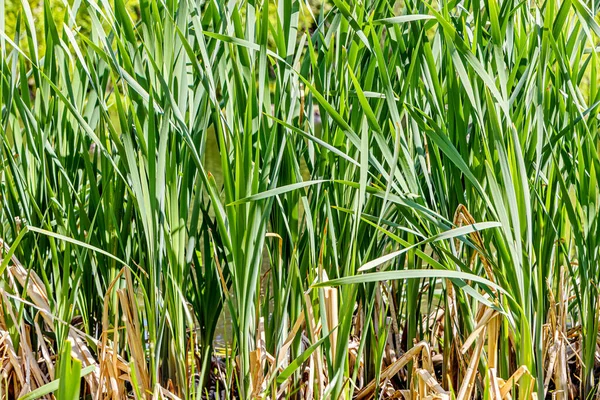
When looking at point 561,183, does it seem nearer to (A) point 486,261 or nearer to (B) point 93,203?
(A) point 486,261

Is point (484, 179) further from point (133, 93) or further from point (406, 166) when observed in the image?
point (133, 93)

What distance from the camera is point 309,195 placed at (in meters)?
0.95

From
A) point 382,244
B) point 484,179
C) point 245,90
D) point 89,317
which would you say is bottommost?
point 89,317

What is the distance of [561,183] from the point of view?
0.82m

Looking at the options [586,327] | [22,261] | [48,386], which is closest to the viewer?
[48,386]

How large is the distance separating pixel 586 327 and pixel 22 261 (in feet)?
2.38

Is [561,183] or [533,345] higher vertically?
[561,183]

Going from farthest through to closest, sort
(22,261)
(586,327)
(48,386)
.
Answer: (22,261) → (586,327) → (48,386)

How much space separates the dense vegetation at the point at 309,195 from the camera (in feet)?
2.59

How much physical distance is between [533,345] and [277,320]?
29 centimetres

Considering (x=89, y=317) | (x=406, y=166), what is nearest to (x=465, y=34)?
(x=406, y=166)

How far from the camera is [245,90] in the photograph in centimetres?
85

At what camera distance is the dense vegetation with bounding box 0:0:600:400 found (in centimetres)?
79

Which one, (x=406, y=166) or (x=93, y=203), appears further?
(x=93, y=203)
